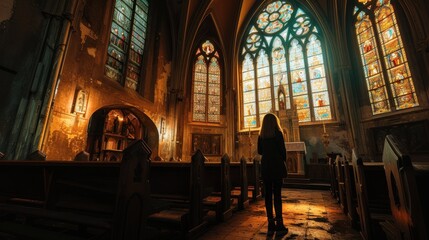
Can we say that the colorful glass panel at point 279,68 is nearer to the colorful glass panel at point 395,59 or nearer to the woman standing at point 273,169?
the colorful glass panel at point 395,59

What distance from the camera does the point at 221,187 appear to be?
318cm

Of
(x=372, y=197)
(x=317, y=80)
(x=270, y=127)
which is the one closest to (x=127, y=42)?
(x=270, y=127)

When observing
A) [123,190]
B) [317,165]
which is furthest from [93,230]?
[317,165]

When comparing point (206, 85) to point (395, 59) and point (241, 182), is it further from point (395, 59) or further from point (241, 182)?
point (241, 182)

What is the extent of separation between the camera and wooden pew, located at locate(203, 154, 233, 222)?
301 centimetres

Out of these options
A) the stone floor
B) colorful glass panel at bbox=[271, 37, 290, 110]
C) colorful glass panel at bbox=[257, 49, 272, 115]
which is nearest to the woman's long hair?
the stone floor

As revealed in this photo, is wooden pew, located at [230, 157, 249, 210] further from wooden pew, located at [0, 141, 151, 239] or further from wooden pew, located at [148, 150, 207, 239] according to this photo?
wooden pew, located at [0, 141, 151, 239]

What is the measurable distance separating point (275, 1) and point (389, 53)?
7.90 metres

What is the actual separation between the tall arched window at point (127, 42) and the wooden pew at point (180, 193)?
247 inches

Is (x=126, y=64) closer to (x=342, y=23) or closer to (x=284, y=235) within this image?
(x=284, y=235)

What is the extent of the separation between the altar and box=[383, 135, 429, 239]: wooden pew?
23.7ft

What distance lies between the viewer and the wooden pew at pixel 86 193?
5.04 ft

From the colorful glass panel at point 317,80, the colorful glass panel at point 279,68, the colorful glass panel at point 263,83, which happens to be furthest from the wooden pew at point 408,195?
the colorful glass panel at point 263,83

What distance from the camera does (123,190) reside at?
5.03ft
